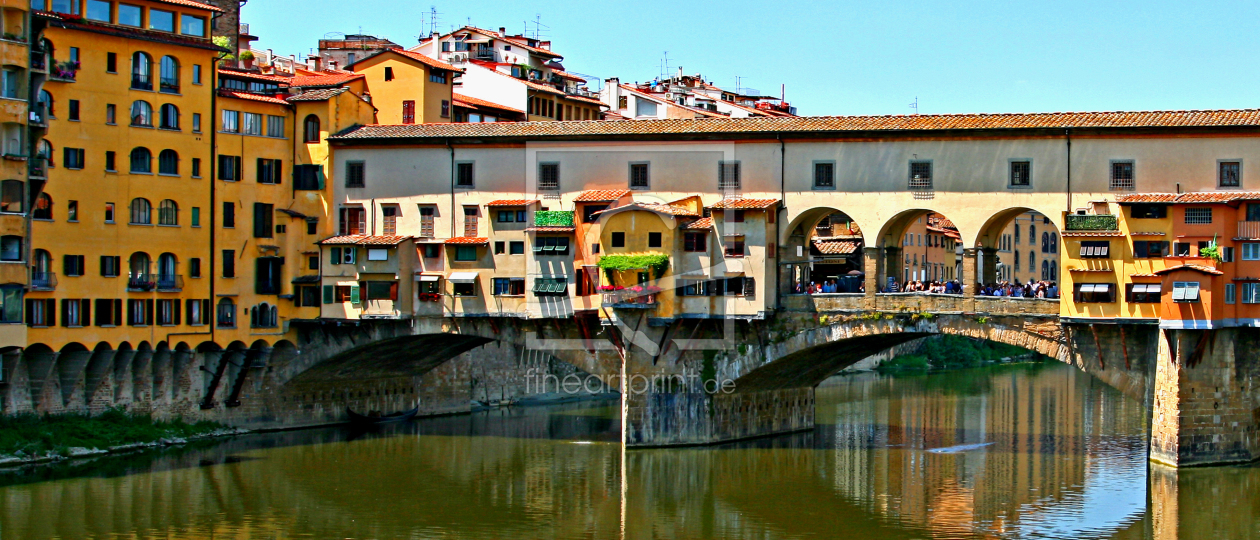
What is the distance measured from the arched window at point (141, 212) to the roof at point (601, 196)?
49.4ft

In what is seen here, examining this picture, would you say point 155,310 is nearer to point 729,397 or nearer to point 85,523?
point 85,523

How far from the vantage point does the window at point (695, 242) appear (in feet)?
181

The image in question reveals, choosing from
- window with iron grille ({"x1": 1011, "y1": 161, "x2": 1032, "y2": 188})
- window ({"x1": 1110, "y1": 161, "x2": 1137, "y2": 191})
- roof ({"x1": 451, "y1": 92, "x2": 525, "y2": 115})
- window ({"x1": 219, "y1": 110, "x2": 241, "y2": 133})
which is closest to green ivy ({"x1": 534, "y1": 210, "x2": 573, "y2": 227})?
window ({"x1": 219, "y1": 110, "x2": 241, "y2": 133})

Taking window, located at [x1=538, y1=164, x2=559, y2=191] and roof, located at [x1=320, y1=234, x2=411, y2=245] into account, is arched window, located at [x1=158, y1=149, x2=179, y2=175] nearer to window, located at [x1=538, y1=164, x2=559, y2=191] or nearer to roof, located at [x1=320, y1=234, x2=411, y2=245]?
roof, located at [x1=320, y1=234, x2=411, y2=245]

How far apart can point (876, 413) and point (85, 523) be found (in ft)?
117

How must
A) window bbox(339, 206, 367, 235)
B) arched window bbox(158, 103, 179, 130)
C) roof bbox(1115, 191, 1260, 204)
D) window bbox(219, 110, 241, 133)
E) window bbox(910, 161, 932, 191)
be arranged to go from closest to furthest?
roof bbox(1115, 191, 1260, 204)
window bbox(910, 161, 932, 191)
arched window bbox(158, 103, 179, 130)
window bbox(219, 110, 241, 133)
window bbox(339, 206, 367, 235)

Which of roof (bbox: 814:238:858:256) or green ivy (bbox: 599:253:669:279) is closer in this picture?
green ivy (bbox: 599:253:669:279)

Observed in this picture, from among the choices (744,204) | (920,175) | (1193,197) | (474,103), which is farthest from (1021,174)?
(474,103)

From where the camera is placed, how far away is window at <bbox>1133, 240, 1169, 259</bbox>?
49.8 metres

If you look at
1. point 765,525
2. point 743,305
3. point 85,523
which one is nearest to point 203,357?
point 85,523

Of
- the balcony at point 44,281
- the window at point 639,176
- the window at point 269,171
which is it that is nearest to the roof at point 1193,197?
the window at point 639,176

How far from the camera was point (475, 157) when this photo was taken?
58500mm

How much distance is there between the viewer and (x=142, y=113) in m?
57.5

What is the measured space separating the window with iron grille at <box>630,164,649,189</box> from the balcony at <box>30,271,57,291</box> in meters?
19.6
